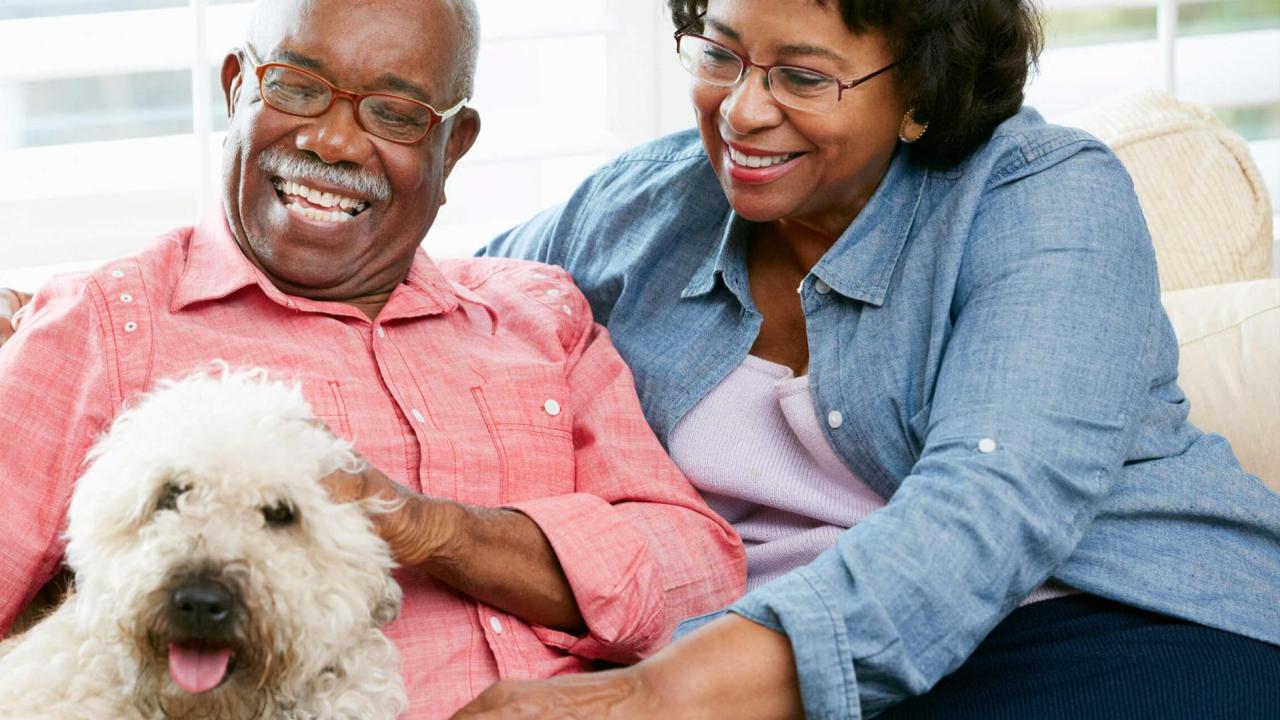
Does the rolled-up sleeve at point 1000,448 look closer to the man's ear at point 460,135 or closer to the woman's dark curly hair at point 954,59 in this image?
the woman's dark curly hair at point 954,59

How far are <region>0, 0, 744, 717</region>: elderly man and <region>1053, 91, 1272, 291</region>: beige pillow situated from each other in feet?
3.68

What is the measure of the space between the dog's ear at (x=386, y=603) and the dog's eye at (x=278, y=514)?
13 cm

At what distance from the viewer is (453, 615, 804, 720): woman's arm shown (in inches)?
54.7

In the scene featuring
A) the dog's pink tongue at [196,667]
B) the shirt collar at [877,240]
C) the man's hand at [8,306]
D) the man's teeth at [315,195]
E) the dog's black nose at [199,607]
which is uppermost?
the man's teeth at [315,195]

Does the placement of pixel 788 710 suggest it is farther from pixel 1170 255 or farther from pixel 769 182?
pixel 1170 255

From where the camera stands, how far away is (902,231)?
1900 mm

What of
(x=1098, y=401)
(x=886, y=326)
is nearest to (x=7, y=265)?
(x=886, y=326)

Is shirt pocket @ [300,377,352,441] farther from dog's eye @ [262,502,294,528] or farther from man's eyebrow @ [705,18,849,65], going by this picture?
man's eyebrow @ [705,18,849,65]

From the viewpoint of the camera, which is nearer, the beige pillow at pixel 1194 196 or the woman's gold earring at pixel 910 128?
the woman's gold earring at pixel 910 128

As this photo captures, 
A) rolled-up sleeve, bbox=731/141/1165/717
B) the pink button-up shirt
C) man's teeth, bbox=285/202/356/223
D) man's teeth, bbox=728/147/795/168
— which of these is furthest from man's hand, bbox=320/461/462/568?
man's teeth, bbox=728/147/795/168

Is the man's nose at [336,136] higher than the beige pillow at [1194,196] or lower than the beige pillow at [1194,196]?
higher

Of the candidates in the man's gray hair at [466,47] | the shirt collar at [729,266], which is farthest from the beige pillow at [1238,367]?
the man's gray hair at [466,47]

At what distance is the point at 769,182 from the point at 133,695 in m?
1.04

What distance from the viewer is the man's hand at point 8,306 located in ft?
5.98
